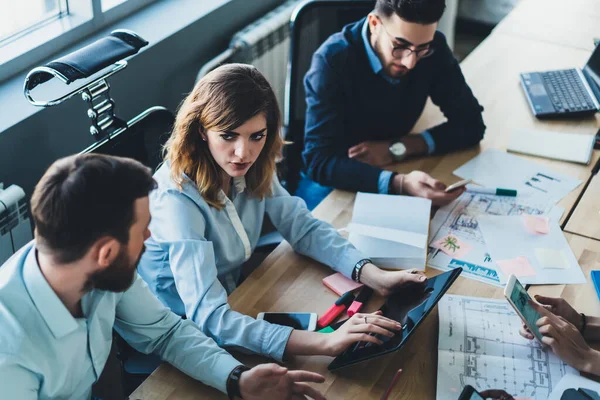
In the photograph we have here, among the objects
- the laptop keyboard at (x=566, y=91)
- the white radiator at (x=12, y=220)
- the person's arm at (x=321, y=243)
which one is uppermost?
the laptop keyboard at (x=566, y=91)

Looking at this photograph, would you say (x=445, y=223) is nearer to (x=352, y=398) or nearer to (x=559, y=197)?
(x=559, y=197)

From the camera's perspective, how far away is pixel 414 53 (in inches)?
81.7

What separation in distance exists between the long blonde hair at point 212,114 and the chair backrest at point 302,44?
2.10 feet

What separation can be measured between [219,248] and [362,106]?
2.61ft

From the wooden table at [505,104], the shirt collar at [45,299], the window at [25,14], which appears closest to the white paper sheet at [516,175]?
the wooden table at [505,104]

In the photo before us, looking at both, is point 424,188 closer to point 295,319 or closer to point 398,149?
point 398,149

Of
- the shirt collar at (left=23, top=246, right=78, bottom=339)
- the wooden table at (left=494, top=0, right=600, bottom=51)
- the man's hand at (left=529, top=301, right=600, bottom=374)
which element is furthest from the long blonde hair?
the wooden table at (left=494, top=0, right=600, bottom=51)

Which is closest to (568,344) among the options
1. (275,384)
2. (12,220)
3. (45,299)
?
(275,384)

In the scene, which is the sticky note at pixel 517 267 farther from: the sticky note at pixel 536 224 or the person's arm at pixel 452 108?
the person's arm at pixel 452 108

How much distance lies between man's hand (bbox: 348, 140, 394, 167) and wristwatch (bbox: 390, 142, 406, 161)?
13 mm

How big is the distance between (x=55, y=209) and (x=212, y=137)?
54cm

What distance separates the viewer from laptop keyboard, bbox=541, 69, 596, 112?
2449 mm

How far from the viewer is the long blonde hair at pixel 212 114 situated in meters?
1.62

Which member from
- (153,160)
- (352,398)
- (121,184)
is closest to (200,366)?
(352,398)
